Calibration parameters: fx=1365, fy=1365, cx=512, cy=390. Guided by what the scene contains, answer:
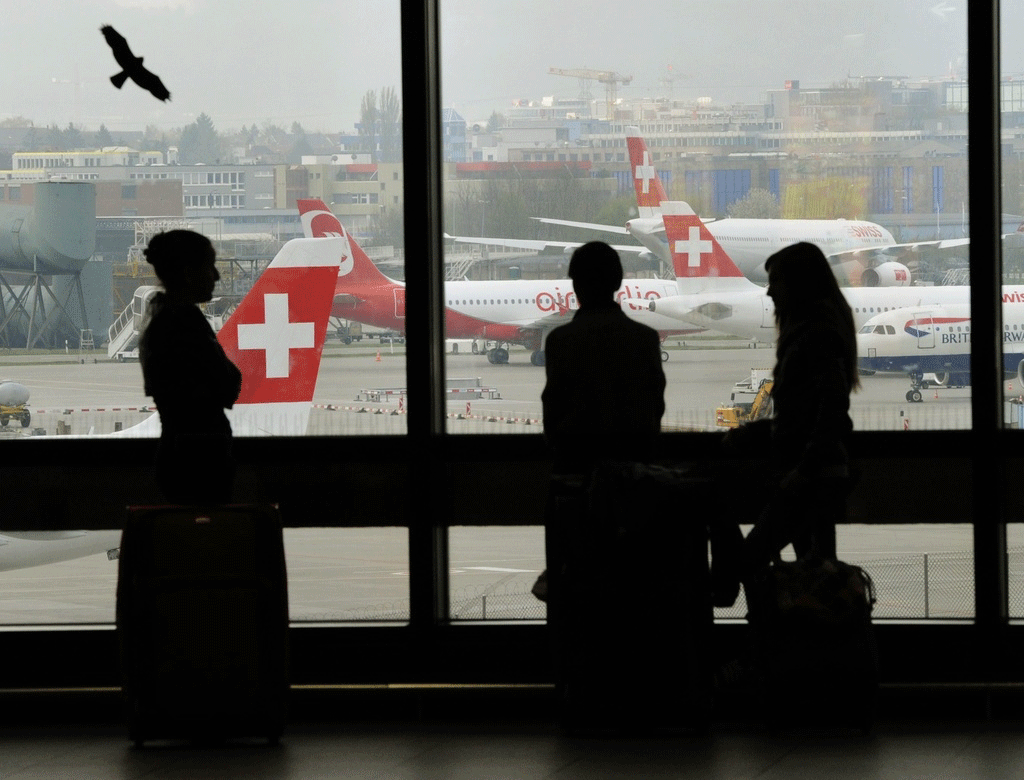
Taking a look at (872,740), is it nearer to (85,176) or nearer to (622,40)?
(622,40)

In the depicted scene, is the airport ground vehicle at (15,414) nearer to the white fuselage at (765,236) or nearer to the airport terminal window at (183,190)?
the airport terminal window at (183,190)

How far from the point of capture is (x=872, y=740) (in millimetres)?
3627

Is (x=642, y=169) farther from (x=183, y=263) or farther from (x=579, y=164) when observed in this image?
(x=183, y=263)

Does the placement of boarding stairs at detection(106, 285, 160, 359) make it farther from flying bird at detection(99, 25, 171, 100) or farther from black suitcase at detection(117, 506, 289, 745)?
A: black suitcase at detection(117, 506, 289, 745)

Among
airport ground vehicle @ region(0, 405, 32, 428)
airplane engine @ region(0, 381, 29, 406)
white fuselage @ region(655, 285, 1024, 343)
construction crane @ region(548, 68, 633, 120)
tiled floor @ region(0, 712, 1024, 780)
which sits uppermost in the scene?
construction crane @ region(548, 68, 633, 120)

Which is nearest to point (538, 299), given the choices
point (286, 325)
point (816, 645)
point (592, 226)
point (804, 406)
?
point (592, 226)

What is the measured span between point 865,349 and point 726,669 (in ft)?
3.44

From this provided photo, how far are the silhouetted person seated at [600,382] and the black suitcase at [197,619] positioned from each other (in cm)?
83

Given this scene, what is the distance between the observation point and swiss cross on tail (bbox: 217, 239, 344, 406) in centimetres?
418

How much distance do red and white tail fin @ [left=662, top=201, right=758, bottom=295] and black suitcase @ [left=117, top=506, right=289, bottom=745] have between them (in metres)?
1.46

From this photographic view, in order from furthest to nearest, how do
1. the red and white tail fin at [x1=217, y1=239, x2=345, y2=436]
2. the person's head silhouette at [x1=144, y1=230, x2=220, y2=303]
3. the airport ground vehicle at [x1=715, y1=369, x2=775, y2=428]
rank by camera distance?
1. the red and white tail fin at [x1=217, y1=239, x2=345, y2=436]
2. the airport ground vehicle at [x1=715, y1=369, x2=775, y2=428]
3. the person's head silhouette at [x1=144, y1=230, x2=220, y2=303]

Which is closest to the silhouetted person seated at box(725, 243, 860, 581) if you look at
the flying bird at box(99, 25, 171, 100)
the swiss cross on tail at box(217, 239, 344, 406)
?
the swiss cross on tail at box(217, 239, 344, 406)

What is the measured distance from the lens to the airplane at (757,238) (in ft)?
13.3

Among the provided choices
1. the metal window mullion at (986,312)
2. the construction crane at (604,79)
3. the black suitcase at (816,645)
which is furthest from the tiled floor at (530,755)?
the construction crane at (604,79)
